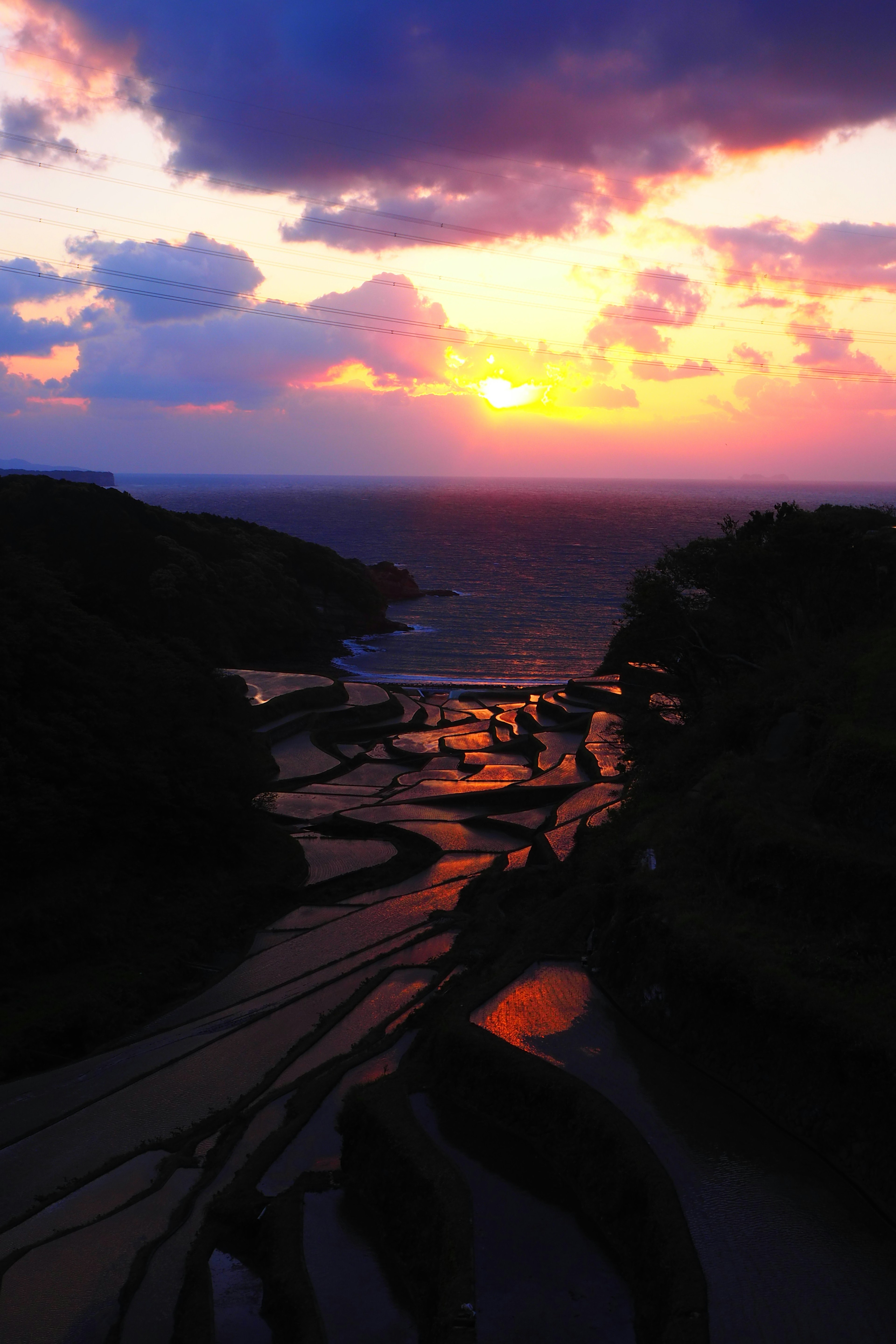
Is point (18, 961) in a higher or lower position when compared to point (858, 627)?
lower

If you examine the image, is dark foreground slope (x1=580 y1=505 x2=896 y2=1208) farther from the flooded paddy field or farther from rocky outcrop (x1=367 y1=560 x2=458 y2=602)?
rocky outcrop (x1=367 y1=560 x2=458 y2=602)

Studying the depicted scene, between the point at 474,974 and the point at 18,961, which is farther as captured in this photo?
the point at 18,961

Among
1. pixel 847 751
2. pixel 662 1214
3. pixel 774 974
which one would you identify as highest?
pixel 847 751

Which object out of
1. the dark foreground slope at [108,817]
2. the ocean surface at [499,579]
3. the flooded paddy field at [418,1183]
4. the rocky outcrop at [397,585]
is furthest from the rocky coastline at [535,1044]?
the rocky outcrop at [397,585]

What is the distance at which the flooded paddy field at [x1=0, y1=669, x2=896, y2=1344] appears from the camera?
6.95 meters

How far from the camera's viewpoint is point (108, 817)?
18.9 m

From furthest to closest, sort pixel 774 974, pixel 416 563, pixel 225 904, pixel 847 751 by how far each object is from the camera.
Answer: pixel 416 563 < pixel 225 904 < pixel 847 751 < pixel 774 974

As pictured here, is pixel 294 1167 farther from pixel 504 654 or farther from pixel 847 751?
pixel 504 654

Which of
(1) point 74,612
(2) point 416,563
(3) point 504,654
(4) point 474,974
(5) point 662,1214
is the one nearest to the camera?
(5) point 662,1214

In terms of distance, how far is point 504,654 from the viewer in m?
62.3

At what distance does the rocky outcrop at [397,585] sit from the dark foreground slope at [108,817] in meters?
57.3

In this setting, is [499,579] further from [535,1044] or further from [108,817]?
[535,1044]

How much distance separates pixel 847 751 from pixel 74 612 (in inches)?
688

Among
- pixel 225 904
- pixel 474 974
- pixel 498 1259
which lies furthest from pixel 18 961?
pixel 498 1259
